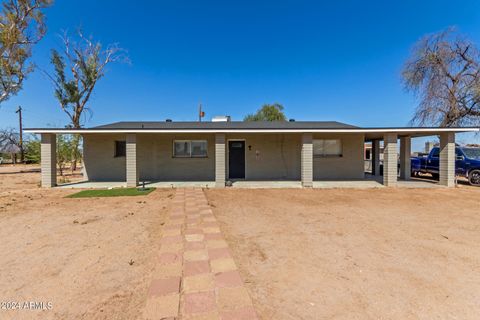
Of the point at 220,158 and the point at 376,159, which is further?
the point at 376,159

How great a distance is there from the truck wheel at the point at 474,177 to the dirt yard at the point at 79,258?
14.0 m

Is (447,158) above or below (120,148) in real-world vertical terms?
below

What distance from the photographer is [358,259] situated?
122 inches

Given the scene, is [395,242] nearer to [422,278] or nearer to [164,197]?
[422,278]

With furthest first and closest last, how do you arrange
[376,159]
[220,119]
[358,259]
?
1. [220,119]
2. [376,159]
3. [358,259]

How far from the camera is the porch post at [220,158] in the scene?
30.9 feet

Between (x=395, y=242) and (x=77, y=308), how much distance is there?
15.2 feet

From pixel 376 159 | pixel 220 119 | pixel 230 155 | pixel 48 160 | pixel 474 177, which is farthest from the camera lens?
pixel 220 119

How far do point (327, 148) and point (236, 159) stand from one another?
16.6 feet

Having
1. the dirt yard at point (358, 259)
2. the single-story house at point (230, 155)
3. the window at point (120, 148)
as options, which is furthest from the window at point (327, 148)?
the window at point (120, 148)

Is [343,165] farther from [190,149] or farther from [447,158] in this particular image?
[190,149]

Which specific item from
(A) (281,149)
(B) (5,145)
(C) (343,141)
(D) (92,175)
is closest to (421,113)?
(C) (343,141)

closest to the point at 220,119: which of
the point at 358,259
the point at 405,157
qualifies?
the point at 405,157

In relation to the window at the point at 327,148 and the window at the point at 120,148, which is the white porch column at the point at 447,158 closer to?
the window at the point at 327,148
